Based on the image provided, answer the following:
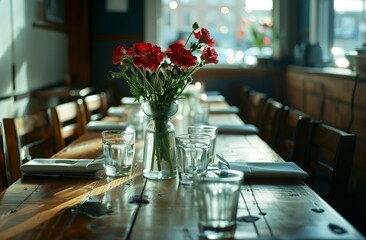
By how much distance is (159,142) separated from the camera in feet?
5.89

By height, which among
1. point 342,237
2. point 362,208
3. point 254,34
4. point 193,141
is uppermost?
point 254,34

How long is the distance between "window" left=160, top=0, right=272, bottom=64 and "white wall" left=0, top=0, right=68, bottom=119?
152cm

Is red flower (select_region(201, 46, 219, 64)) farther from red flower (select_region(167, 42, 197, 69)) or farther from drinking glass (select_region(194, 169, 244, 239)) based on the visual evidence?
drinking glass (select_region(194, 169, 244, 239))

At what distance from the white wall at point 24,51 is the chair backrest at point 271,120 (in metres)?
1.72

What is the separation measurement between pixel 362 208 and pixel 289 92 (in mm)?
2610

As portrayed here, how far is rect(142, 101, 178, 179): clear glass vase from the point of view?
5.79ft

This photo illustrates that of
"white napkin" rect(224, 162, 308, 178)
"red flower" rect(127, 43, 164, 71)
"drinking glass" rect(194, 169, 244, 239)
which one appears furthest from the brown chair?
"drinking glass" rect(194, 169, 244, 239)

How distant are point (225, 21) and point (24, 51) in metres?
2.94

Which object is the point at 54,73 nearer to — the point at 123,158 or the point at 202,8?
the point at 202,8

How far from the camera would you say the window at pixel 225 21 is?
6.51 m

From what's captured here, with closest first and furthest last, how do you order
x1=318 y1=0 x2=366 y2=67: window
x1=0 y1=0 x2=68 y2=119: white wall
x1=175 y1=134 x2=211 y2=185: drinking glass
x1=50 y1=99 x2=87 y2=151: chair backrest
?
x1=175 y1=134 x2=211 y2=185: drinking glass → x1=50 y1=99 x2=87 y2=151: chair backrest → x1=0 y1=0 x2=68 y2=119: white wall → x1=318 y1=0 x2=366 y2=67: window

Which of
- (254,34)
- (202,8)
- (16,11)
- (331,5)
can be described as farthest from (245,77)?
(16,11)

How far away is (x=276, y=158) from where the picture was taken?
6.76ft

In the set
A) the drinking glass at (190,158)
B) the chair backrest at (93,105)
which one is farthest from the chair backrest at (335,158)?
the chair backrest at (93,105)
